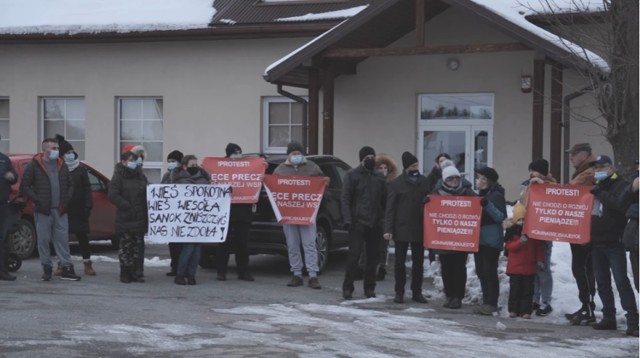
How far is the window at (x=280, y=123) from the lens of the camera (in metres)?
21.6

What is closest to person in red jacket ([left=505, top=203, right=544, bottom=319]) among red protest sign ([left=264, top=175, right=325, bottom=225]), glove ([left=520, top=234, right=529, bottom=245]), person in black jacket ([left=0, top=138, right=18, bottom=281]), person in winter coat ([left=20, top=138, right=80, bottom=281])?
glove ([left=520, top=234, right=529, bottom=245])

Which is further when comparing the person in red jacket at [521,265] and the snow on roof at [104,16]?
the snow on roof at [104,16]

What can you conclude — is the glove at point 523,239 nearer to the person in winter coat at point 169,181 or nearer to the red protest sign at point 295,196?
the red protest sign at point 295,196

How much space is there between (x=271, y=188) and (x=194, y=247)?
1.30 m

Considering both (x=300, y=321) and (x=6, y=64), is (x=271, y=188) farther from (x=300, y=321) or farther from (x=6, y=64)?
(x=6, y=64)

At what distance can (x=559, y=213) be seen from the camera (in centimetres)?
1088

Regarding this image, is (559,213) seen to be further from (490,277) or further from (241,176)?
(241,176)

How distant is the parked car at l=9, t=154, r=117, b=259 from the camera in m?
14.3

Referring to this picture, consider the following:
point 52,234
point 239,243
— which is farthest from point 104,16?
point 239,243

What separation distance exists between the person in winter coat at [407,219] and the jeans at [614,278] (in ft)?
7.43

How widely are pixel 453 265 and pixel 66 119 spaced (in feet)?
45.6

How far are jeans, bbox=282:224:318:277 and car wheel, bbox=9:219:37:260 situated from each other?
4.19m

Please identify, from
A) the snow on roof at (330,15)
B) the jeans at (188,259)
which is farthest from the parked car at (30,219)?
the snow on roof at (330,15)

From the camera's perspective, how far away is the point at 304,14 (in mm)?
21000
